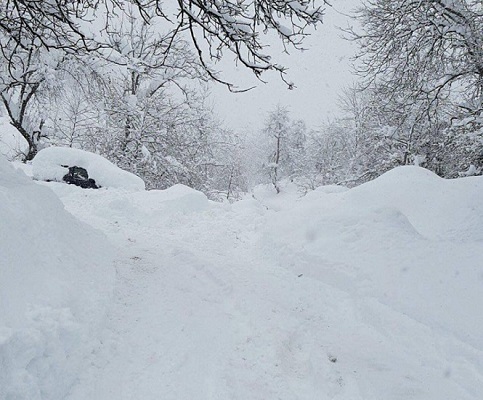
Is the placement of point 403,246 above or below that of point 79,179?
below

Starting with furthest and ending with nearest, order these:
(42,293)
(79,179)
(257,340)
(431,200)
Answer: (79,179)
(431,200)
(257,340)
(42,293)

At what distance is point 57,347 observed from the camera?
2332 millimetres

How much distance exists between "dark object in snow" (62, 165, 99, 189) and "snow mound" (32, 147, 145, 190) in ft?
0.37

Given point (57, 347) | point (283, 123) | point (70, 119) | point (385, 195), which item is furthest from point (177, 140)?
point (283, 123)

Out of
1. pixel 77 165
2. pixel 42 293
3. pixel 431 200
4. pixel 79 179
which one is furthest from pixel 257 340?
pixel 77 165

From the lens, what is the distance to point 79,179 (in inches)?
402

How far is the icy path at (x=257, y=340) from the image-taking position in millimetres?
2760

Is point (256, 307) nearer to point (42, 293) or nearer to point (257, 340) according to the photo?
point (257, 340)

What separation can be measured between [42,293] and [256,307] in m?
2.35

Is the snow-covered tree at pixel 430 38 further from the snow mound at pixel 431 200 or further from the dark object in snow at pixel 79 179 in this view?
the dark object in snow at pixel 79 179

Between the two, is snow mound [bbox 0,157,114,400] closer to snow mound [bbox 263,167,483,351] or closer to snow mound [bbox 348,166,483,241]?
snow mound [bbox 263,167,483,351]

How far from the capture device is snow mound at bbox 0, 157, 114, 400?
6.70 ft

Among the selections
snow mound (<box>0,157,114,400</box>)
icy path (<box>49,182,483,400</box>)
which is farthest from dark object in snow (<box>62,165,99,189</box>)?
snow mound (<box>0,157,114,400</box>)

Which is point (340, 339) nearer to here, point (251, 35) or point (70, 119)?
point (251, 35)
